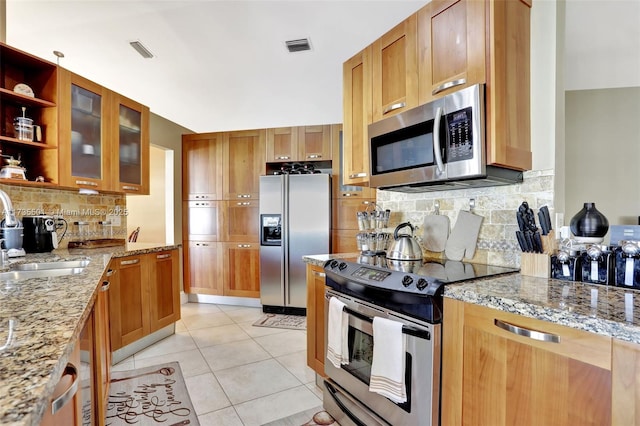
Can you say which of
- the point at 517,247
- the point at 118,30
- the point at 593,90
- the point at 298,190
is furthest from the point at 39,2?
the point at 593,90

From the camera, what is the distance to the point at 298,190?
379 centimetres

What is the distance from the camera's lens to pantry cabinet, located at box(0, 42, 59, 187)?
2215 mm

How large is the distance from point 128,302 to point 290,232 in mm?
1812

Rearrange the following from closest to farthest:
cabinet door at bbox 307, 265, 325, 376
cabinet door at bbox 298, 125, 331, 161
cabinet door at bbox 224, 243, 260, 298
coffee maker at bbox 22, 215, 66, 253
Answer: cabinet door at bbox 307, 265, 325, 376 → coffee maker at bbox 22, 215, 66, 253 → cabinet door at bbox 298, 125, 331, 161 → cabinet door at bbox 224, 243, 260, 298

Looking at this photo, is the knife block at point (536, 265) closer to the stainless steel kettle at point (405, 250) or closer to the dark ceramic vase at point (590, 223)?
the dark ceramic vase at point (590, 223)

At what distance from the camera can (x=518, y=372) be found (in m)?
1.04

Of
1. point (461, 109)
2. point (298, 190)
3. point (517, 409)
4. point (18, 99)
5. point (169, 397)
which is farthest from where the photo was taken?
point (298, 190)

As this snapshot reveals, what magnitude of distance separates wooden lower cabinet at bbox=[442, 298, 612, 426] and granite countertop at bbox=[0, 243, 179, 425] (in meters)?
1.23

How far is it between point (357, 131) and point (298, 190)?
1.60 metres

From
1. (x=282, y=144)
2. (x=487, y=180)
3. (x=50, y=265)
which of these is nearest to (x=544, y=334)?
(x=487, y=180)

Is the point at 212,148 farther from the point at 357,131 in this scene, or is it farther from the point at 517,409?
the point at 517,409

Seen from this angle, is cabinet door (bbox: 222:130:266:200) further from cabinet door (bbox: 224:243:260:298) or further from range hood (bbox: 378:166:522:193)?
range hood (bbox: 378:166:522:193)

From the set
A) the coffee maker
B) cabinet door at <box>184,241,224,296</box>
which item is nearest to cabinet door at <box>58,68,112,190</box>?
the coffee maker

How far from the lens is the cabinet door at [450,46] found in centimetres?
151
